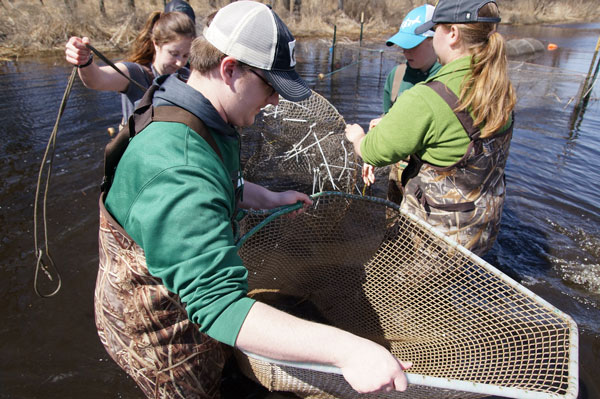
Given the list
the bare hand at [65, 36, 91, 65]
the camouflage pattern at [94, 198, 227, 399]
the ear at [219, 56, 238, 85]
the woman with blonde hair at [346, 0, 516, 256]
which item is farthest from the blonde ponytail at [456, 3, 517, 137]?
the bare hand at [65, 36, 91, 65]

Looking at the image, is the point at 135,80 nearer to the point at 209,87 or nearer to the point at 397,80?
the point at 209,87

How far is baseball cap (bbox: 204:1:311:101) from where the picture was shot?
113 centimetres

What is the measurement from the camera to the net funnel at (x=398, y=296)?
5.32 ft

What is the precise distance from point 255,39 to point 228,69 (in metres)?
0.13

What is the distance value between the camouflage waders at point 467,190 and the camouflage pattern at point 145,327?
4.71 ft

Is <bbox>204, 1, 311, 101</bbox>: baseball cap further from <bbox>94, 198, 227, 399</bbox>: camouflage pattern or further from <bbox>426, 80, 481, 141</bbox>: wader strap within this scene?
<bbox>426, 80, 481, 141</bbox>: wader strap

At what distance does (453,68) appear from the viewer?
1835mm

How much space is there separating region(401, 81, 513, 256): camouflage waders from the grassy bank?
21.0 feet

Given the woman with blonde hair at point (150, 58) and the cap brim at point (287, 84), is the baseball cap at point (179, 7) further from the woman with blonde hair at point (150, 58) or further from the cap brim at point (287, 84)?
the cap brim at point (287, 84)

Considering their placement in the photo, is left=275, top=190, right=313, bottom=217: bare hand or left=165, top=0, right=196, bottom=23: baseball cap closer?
left=275, top=190, right=313, bottom=217: bare hand

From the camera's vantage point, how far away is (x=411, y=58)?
117 inches

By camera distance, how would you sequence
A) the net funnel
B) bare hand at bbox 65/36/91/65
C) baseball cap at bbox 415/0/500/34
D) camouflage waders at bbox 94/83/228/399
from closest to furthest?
camouflage waders at bbox 94/83/228/399 → the net funnel → baseball cap at bbox 415/0/500/34 → bare hand at bbox 65/36/91/65

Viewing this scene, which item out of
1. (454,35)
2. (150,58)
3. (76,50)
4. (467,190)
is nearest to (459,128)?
(467,190)

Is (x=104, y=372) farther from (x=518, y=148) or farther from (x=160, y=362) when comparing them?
(x=518, y=148)
